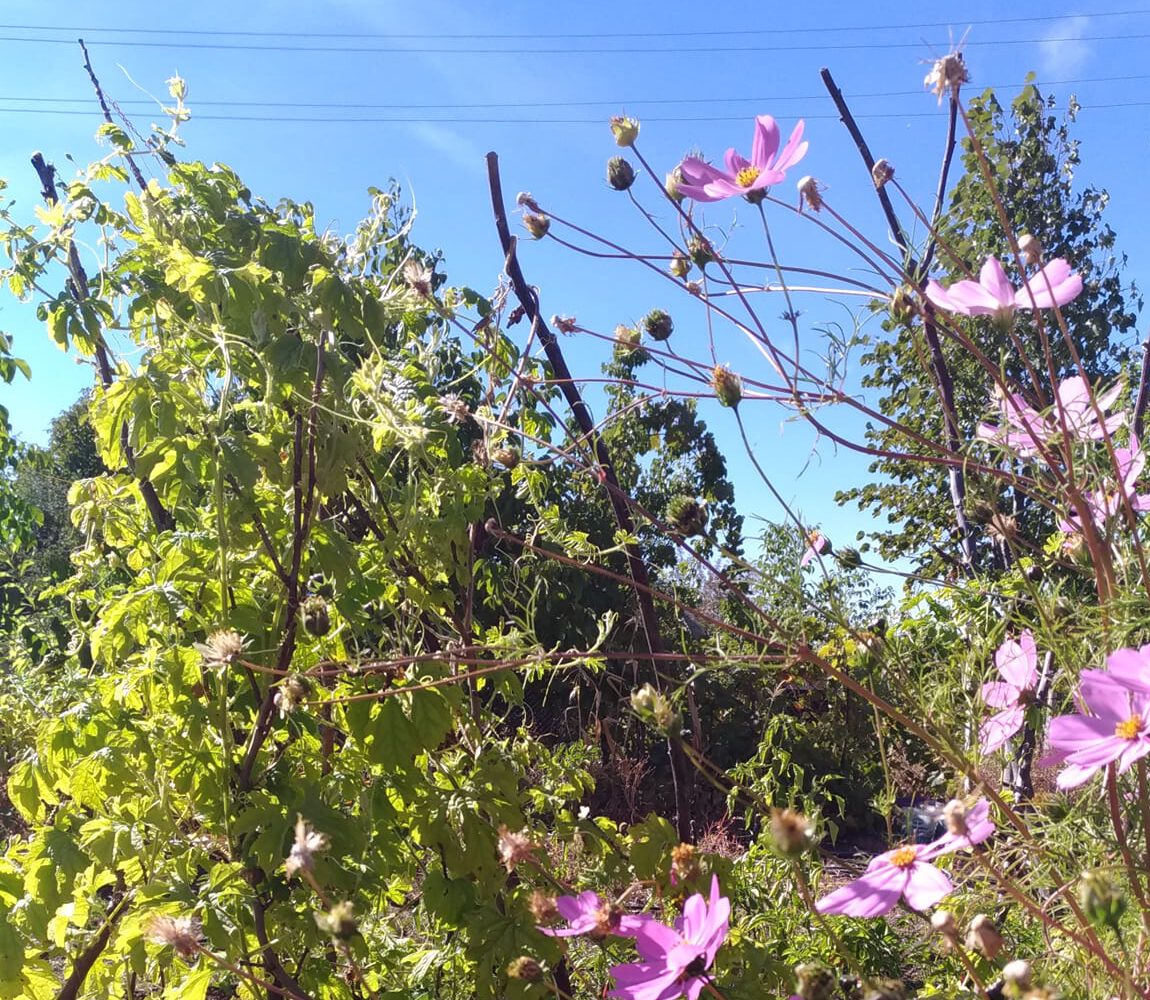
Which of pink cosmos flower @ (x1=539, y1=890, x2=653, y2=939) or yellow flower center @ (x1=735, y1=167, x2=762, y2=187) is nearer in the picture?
pink cosmos flower @ (x1=539, y1=890, x2=653, y2=939)

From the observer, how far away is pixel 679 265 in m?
1.00

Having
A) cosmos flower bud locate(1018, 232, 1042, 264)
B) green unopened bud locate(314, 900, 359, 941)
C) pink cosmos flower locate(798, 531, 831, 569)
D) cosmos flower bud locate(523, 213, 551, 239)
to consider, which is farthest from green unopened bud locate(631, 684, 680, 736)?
cosmos flower bud locate(523, 213, 551, 239)

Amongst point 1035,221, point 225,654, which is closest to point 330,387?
point 225,654

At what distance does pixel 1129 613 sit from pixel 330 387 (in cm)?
90

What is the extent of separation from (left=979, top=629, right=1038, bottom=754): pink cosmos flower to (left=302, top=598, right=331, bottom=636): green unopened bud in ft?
2.26

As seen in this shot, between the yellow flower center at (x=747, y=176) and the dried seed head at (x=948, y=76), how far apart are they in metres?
0.16

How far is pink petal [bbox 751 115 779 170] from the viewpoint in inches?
35.4

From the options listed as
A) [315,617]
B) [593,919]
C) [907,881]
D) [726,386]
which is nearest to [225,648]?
[315,617]

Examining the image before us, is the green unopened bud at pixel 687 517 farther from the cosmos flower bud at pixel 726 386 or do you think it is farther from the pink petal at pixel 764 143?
the pink petal at pixel 764 143

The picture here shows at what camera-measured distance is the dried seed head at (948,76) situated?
829 mm

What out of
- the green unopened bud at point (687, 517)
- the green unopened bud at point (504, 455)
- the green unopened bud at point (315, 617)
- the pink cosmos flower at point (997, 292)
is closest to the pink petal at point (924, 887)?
the green unopened bud at point (687, 517)

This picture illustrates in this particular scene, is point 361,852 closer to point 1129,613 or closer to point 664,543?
point 1129,613

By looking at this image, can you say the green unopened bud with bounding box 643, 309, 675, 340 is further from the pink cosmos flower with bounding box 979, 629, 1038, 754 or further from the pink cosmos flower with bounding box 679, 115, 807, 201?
the pink cosmos flower with bounding box 979, 629, 1038, 754

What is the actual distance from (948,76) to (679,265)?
0.30m
